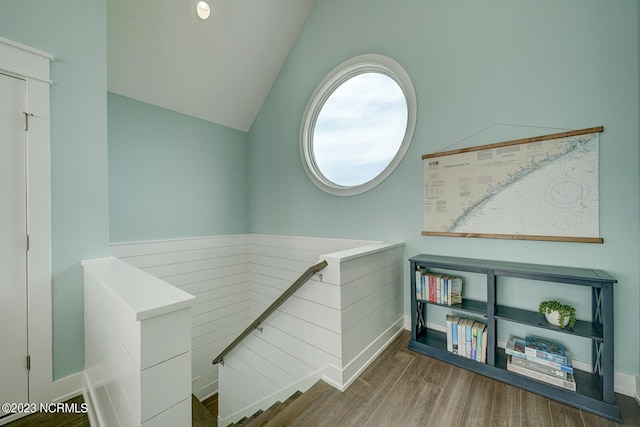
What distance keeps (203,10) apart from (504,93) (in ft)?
9.87

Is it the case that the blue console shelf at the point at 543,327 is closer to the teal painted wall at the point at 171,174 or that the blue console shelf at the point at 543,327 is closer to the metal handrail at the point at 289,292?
the metal handrail at the point at 289,292

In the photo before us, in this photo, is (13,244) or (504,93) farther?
(504,93)

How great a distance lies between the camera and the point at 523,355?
1682mm

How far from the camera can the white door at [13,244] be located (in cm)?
153

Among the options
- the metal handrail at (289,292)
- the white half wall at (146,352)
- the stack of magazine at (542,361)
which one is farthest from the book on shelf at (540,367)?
the white half wall at (146,352)

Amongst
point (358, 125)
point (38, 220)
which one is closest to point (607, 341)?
point (358, 125)

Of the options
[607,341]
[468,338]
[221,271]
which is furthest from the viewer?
[221,271]

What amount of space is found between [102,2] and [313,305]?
9.06 feet

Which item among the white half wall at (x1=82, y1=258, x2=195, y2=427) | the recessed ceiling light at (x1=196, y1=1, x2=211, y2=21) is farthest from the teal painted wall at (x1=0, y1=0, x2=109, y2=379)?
the recessed ceiling light at (x1=196, y1=1, x2=211, y2=21)

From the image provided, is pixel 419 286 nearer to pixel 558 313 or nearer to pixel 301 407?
pixel 558 313

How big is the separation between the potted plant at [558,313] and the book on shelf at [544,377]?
0.32 meters

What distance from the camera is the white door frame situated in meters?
1.59

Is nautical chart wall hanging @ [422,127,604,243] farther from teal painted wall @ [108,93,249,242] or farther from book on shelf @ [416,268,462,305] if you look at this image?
teal painted wall @ [108,93,249,242]

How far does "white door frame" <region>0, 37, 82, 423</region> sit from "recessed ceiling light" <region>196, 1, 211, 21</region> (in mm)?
1553
